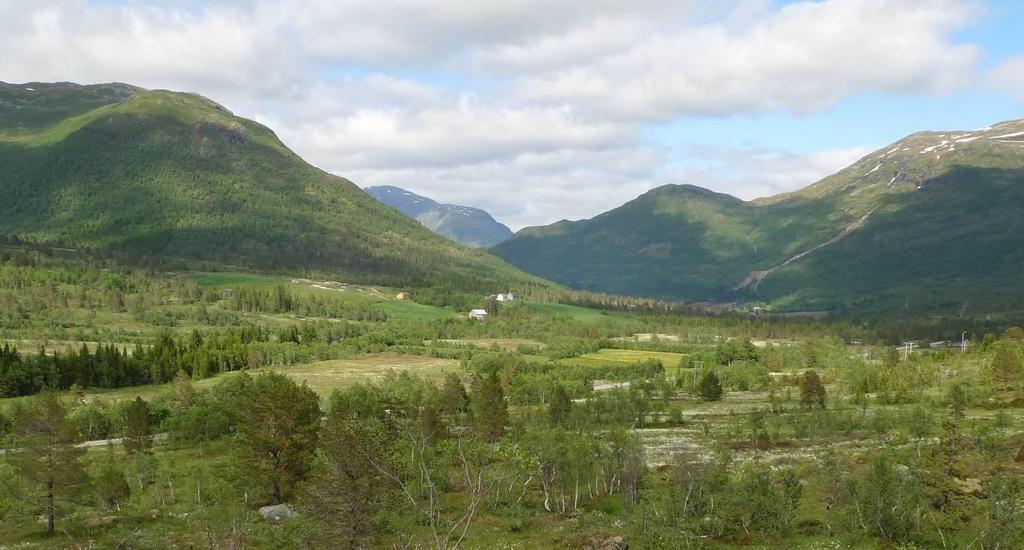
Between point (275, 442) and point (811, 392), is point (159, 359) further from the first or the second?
point (811, 392)

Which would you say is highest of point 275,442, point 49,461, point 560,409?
point 49,461

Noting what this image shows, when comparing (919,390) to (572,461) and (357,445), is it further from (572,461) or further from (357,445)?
(357,445)

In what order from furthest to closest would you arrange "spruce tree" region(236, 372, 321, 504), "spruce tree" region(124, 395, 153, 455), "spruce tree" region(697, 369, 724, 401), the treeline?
"spruce tree" region(697, 369, 724, 401), the treeline, "spruce tree" region(124, 395, 153, 455), "spruce tree" region(236, 372, 321, 504)

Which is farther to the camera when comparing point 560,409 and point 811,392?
point 811,392

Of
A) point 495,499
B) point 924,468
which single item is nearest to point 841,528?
point 924,468

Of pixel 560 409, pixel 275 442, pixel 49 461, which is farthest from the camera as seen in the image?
pixel 560 409

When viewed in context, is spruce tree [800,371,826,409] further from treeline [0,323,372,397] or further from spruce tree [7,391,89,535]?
treeline [0,323,372,397]

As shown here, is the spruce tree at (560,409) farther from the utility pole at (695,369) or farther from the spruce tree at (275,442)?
the utility pole at (695,369)

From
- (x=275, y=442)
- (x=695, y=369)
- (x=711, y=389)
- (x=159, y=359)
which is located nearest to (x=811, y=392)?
(x=711, y=389)

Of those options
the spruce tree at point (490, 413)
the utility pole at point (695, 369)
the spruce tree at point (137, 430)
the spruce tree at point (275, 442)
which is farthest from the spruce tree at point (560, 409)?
the utility pole at point (695, 369)

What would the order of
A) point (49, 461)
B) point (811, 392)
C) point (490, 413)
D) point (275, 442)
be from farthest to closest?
point (811, 392)
point (490, 413)
point (275, 442)
point (49, 461)

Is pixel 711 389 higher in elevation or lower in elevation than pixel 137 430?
lower

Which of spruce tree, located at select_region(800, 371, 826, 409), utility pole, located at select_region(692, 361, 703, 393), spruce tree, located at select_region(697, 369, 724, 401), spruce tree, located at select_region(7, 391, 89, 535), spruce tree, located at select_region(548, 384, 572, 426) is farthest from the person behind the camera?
utility pole, located at select_region(692, 361, 703, 393)

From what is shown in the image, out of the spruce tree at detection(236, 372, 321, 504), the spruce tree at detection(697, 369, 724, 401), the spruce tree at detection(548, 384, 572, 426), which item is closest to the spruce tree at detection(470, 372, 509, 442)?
the spruce tree at detection(548, 384, 572, 426)
